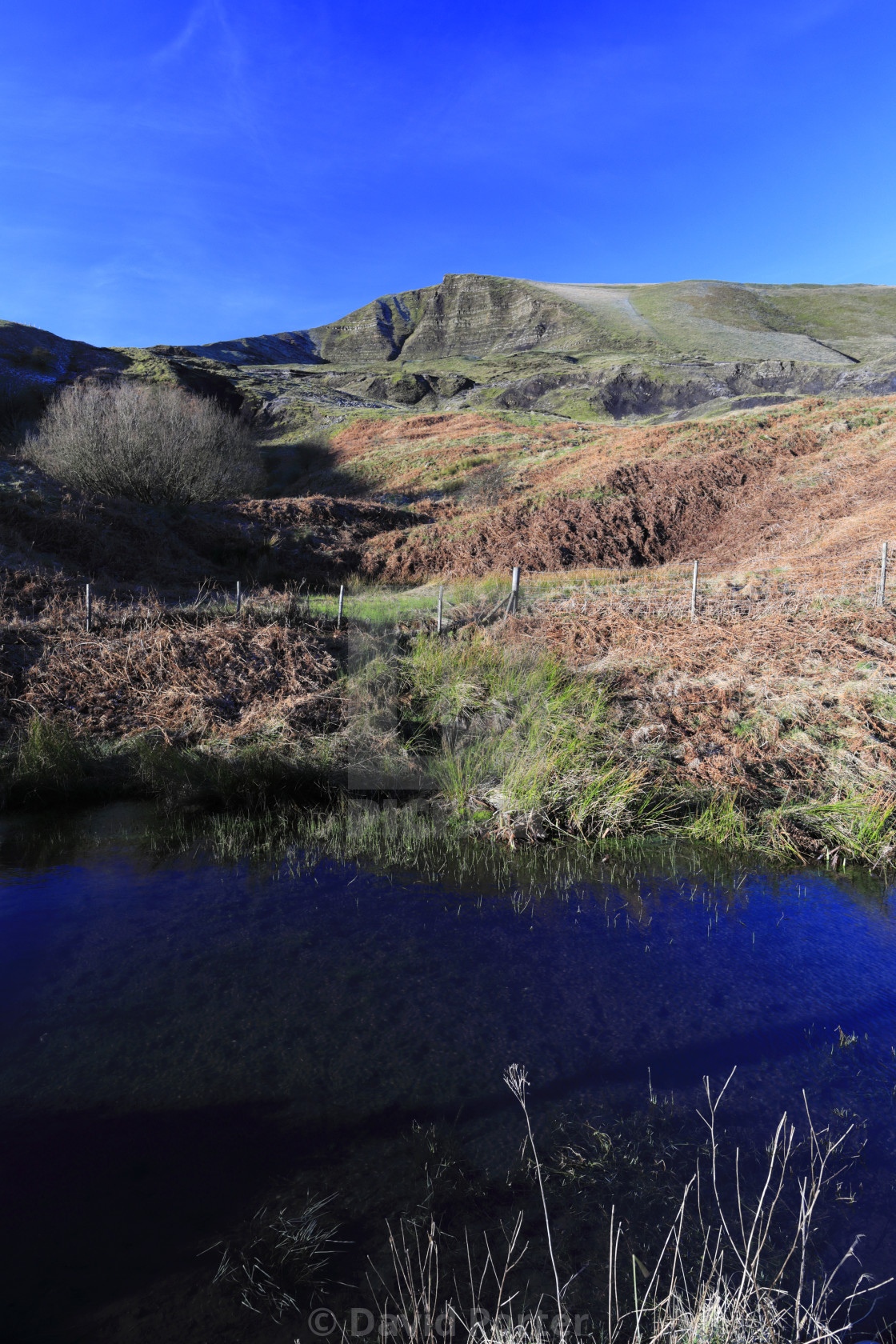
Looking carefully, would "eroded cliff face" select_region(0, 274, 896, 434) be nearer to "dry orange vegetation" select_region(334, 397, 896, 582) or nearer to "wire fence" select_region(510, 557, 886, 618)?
"dry orange vegetation" select_region(334, 397, 896, 582)

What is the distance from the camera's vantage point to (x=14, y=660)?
10.1 meters

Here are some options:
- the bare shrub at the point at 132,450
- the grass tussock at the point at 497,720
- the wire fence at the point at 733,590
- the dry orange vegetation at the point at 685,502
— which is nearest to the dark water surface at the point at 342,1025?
the grass tussock at the point at 497,720

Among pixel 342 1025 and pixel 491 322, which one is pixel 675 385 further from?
pixel 342 1025

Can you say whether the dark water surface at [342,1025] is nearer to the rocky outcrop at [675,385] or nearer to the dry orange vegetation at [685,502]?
the dry orange vegetation at [685,502]

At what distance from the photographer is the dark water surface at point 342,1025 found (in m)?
3.11

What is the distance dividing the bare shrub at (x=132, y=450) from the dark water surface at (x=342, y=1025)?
21633mm

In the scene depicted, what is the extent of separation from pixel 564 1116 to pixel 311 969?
209 centimetres

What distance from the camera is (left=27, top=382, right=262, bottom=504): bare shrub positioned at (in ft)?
79.5

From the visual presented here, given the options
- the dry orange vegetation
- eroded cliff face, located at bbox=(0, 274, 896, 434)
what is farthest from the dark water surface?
eroded cliff face, located at bbox=(0, 274, 896, 434)

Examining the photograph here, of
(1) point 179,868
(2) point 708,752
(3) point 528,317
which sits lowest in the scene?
(1) point 179,868

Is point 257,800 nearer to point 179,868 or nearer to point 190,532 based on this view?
point 179,868

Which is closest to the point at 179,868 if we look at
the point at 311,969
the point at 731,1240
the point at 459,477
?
the point at 311,969

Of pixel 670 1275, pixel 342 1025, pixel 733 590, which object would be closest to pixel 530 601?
pixel 733 590

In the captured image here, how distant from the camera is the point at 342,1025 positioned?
14.1 ft
